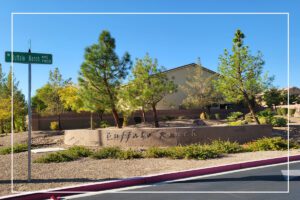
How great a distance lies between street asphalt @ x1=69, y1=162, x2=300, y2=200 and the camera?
6.88m

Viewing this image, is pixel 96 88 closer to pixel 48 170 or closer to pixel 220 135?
pixel 220 135

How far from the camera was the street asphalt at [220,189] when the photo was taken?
271 inches

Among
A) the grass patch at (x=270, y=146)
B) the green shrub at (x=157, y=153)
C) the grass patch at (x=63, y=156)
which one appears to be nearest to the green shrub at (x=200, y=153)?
the green shrub at (x=157, y=153)

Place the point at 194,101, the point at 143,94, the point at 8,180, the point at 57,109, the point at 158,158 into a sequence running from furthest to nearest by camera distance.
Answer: the point at 194,101 → the point at 57,109 → the point at 143,94 → the point at 158,158 → the point at 8,180

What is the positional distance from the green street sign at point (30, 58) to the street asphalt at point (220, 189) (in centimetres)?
350

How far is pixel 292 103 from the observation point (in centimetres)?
5134

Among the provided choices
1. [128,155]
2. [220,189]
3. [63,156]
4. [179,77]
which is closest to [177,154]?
[128,155]

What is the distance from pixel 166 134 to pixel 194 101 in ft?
72.3

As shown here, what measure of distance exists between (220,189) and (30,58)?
5658mm

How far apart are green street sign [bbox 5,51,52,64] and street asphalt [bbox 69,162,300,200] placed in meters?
3.50

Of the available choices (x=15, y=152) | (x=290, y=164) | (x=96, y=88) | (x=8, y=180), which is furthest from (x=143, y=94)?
(x=8, y=180)

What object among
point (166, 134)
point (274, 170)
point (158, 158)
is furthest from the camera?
point (166, 134)

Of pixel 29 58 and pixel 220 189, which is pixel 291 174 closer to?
pixel 220 189

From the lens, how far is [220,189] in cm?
748
